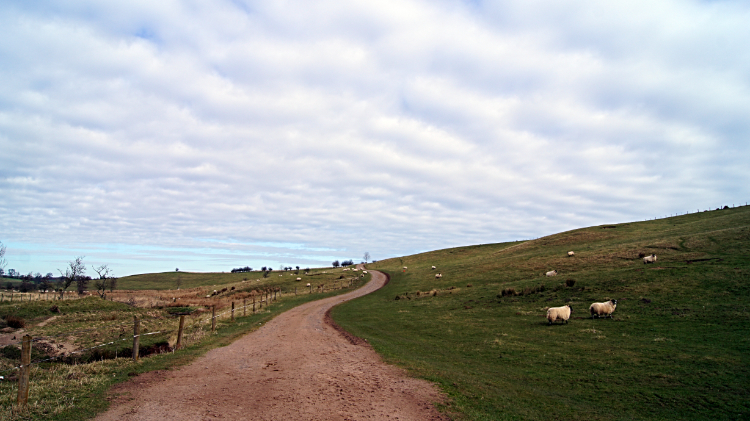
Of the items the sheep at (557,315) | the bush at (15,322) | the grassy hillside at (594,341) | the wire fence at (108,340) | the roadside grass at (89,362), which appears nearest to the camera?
the roadside grass at (89,362)

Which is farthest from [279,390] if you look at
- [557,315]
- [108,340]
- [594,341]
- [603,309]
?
[603,309]

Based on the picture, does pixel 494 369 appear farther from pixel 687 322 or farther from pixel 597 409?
pixel 687 322

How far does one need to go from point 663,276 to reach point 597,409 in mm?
25022

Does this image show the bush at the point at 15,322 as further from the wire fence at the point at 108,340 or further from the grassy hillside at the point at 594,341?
the grassy hillside at the point at 594,341

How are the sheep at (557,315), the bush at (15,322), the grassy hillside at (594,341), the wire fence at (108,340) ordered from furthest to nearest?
1. the bush at (15,322)
2. the sheep at (557,315)
3. the grassy hillside at (594,341)
4. the wire fence at (108,340)

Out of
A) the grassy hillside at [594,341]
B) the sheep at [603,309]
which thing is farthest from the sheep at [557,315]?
the sheep at [603,309]

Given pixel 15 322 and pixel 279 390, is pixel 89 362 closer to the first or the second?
pixel 279 390

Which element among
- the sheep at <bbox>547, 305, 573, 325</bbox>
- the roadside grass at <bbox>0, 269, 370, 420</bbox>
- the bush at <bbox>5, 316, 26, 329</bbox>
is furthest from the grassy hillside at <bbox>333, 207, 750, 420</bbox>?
the bush at <bbox>5, 316, 26, 329</bbox>

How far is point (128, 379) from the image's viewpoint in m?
12.6

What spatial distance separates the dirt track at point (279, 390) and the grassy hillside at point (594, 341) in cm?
145

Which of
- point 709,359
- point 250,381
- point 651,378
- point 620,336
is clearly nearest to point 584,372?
point 651,378

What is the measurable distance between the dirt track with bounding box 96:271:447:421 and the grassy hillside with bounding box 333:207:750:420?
56.9 inches

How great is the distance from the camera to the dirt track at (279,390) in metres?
9.65

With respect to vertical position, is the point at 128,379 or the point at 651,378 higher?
the point at 128,379
